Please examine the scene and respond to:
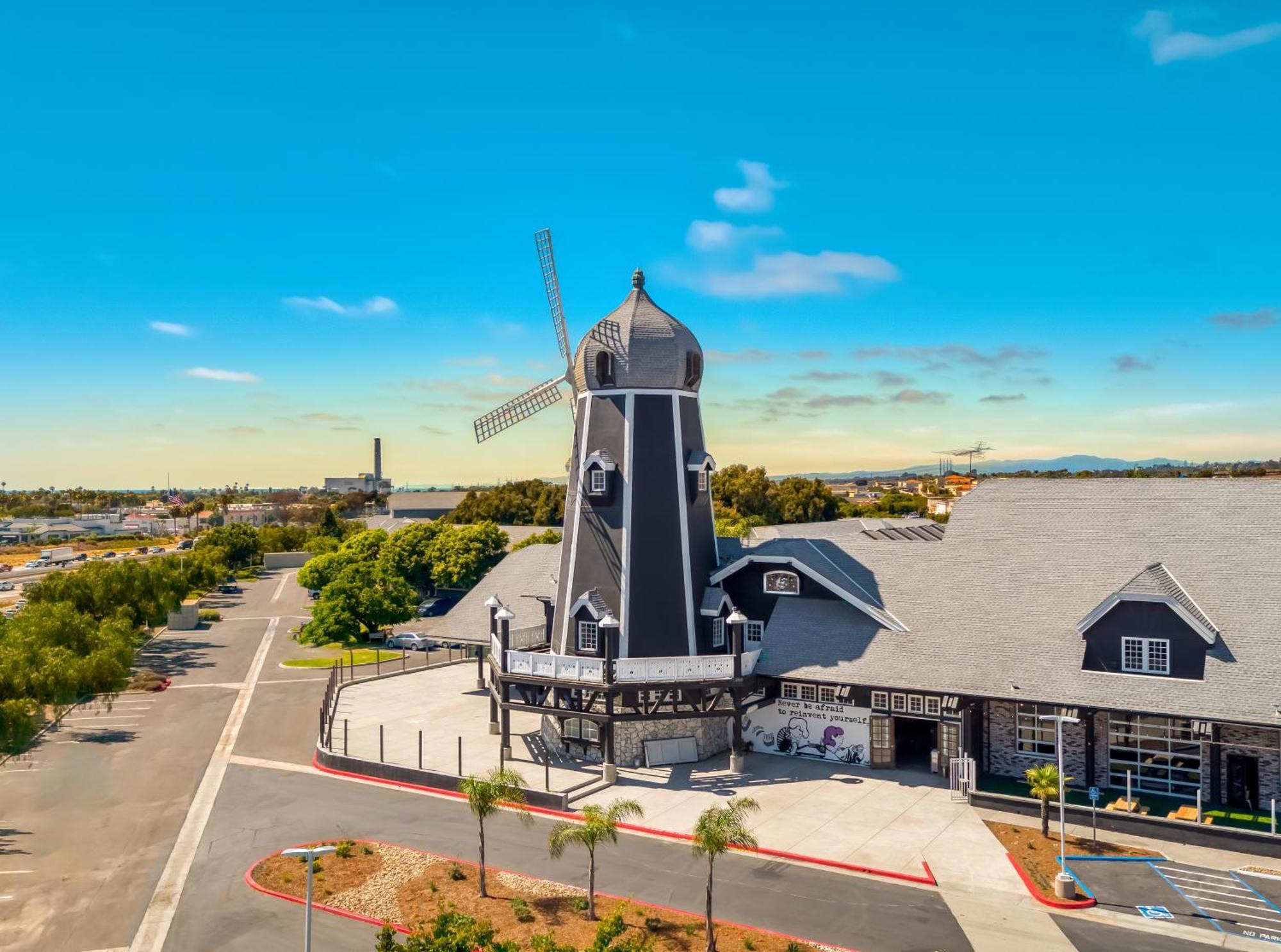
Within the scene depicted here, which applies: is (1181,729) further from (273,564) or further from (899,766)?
(273,564)

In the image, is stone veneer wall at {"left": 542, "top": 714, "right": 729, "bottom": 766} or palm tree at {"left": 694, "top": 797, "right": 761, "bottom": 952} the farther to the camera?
stone veneer wall at {"left": 542, "top": 714, "right": 729, "bottom": 766}

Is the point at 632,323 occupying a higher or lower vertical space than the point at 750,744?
higher

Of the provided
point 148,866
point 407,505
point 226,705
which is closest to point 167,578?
point 226,705

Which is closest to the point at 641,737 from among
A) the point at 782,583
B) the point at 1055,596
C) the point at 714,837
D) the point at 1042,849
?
the point at 782,583

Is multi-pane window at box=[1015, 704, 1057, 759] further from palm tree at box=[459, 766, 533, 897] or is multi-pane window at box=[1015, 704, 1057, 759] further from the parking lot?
palm tree at box=[459, 766, 533, 897]

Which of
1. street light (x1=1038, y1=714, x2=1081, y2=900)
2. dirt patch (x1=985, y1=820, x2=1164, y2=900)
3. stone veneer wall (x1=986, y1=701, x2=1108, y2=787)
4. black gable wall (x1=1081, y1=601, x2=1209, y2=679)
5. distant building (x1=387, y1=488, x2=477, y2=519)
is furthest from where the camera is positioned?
distant building (x1=387, y1=488, x2=477, y2=519)

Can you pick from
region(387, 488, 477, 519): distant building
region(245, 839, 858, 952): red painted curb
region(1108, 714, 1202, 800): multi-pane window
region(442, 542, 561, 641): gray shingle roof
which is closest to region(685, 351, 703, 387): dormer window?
region(442, 542, 561, 641): gray shingle roof
